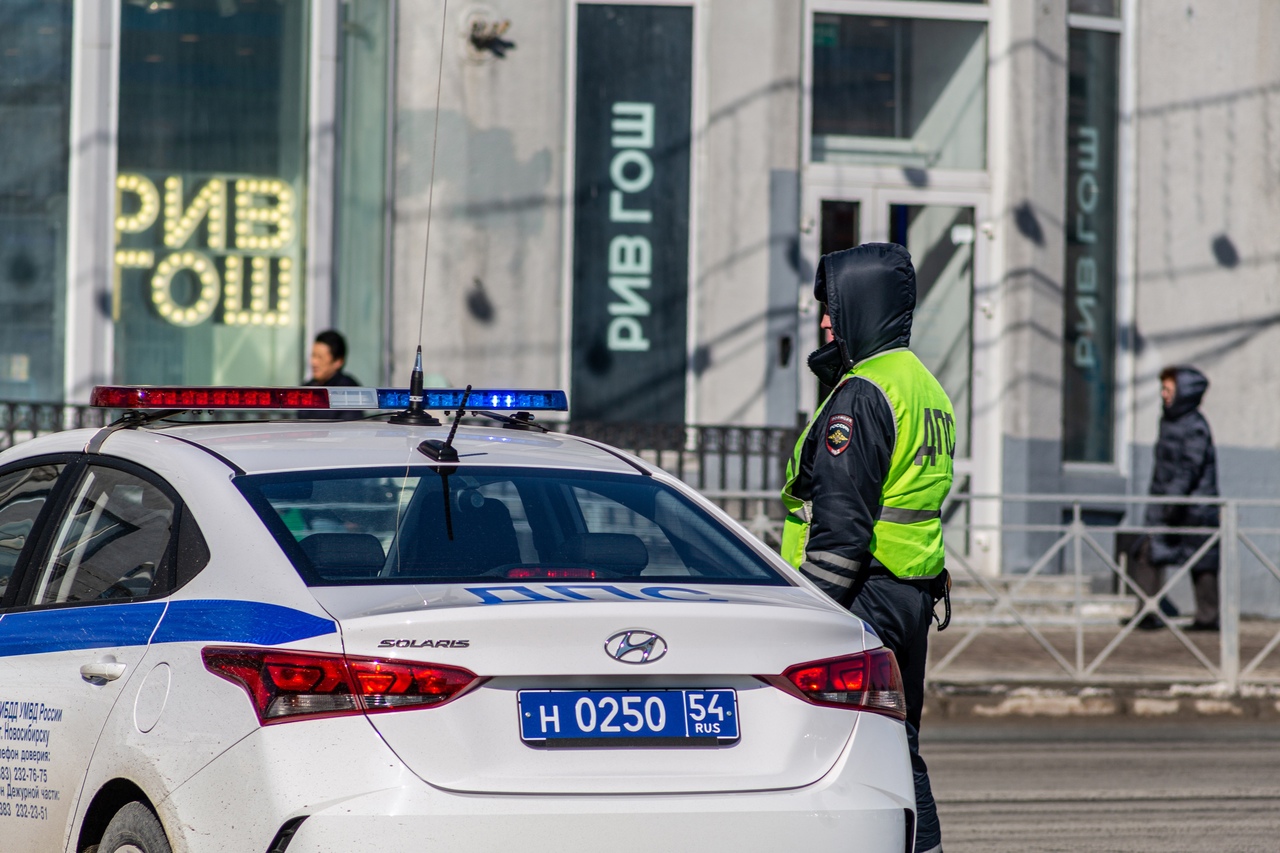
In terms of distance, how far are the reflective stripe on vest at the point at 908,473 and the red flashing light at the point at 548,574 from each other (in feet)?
3.57

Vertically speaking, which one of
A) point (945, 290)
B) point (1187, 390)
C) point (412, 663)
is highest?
point (945, 290)

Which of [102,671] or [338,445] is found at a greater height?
[338,445]

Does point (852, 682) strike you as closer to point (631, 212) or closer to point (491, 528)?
point (491, 528)

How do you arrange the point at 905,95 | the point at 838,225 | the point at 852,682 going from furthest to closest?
the point at 905,95 → the point at 838,225 → the point at 852,682

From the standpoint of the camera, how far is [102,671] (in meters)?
4.26

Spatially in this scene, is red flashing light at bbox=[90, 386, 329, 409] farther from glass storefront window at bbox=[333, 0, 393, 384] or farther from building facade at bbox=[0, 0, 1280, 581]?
glass storefront window at bbox=[333, 0, 393, 384]

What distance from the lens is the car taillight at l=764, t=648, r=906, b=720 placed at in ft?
13.2

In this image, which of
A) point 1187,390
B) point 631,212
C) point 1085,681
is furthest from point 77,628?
point 1187,390

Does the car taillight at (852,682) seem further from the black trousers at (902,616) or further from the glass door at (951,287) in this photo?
the glass door at (951,287)

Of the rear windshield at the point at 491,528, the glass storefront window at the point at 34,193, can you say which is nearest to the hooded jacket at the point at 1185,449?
the glass storefront window at the point at 34,193

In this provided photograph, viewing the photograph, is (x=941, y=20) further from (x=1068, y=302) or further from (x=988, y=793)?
(x=988, y=793)

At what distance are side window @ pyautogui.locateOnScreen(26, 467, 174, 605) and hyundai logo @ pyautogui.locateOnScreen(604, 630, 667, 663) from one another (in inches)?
44.2

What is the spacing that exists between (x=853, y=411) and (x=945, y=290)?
10652 mm

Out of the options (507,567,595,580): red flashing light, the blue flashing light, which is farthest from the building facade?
(507,567,595,580): red flashing light
